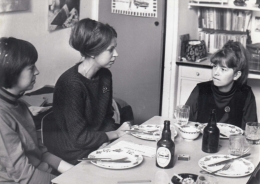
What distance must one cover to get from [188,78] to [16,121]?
2.09 metres

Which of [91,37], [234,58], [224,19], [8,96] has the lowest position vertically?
[8,96]

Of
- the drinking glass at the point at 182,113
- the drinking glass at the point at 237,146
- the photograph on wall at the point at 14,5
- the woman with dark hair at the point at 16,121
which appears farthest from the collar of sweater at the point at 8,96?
the photograph on wall at the point at 14,5

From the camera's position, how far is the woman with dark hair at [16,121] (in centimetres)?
152

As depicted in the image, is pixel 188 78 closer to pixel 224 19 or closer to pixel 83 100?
pixel 224 19

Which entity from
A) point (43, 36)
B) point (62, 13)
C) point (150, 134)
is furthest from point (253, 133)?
point (62, 13)

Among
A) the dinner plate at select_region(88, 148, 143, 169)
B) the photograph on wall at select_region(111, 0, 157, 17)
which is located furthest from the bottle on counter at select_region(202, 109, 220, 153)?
the photograph on wall at select_region(111, 0, 157, 17)

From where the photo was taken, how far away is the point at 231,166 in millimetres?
1438

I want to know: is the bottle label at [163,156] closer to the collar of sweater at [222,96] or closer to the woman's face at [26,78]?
the woman's face at [26,78]

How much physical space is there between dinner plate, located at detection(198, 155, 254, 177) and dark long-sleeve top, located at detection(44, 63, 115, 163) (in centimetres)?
58

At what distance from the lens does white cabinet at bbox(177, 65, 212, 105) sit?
331 cm

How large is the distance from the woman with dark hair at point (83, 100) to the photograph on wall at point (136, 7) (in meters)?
1.56

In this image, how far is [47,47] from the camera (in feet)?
10.1

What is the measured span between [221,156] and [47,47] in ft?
6.37

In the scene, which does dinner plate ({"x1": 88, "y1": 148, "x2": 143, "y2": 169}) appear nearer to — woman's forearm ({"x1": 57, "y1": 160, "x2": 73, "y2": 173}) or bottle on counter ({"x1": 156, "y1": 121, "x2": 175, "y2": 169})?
bottle on counter ({"x1": 156, "y1": 121, "x2": 175, "y2": 169})
